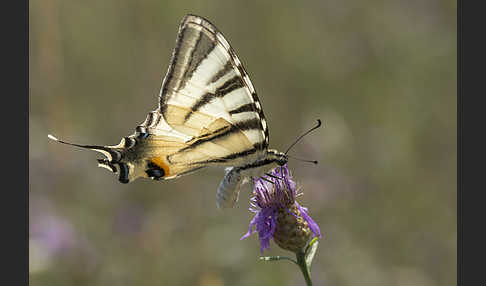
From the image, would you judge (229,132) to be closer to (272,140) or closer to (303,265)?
(303,265)

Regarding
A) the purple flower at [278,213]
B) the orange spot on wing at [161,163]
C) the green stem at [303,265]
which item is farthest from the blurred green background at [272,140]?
the green stem at [303,265]

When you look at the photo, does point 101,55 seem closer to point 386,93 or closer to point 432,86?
point 386,93

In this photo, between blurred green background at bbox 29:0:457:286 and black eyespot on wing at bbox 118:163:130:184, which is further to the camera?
blurred green background at bbox 29:0:457:286

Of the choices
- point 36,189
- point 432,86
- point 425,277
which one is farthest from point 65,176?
point 432,86

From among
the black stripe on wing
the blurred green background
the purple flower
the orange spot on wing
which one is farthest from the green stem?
the blurred green background

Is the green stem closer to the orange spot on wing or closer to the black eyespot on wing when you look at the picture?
the orange spot on wing

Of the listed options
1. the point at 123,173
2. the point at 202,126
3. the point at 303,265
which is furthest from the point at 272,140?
the point at 303,265
